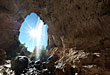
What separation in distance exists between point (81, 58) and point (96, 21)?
115 inches

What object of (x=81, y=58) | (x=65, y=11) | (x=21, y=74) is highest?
(x=65, y=11)

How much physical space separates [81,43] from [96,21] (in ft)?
6.79

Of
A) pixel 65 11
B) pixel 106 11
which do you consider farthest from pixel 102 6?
pixel 65 11

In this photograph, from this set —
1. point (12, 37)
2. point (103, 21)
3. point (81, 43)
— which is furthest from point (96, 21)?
point (12, 37)

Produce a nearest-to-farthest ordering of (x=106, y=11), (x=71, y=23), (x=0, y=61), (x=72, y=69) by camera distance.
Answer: (x=106, y=11) < (x=72, y=69) < (x=71, y=23) < (x=0, y=61)

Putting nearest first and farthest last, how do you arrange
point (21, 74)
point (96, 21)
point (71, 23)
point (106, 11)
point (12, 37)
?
point (106, 11) < point (96, 21) < point (71, 23) < point (21, 74) < point (12, 37)

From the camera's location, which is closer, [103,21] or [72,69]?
[103,21]

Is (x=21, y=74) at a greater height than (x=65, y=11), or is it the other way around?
(x=65, y=11)

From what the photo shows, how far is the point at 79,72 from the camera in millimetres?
5527

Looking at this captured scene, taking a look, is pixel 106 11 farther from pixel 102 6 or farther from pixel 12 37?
pixel 12 37

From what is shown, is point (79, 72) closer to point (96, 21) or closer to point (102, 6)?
point (96, 21)

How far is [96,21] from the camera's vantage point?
18.0 feet

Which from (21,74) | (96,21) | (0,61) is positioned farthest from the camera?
(0,61)

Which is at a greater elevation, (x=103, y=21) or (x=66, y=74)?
(x=103, y=21)
